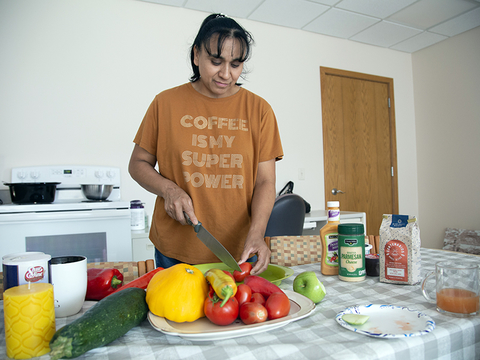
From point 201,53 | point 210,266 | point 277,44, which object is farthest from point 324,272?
point 277,44

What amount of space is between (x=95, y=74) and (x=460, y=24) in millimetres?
3309

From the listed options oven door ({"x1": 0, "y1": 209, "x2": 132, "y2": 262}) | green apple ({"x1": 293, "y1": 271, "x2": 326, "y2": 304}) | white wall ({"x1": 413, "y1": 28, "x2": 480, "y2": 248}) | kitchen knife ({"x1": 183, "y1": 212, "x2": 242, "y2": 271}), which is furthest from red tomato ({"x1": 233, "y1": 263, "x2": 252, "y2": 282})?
white wall ({"x1": 413, "y1": 28, "x2": 480, "y2": 248})

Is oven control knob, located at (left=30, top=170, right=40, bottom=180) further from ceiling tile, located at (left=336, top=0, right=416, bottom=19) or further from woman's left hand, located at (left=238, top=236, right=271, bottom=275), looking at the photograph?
ceiling tile, located at (left=336, top=0, right=416, bottom=19)

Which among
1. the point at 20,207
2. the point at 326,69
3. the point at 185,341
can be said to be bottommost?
the point at 185,341

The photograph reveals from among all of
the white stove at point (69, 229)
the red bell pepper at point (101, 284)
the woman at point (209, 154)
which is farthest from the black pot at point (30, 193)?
the red bell pepper at point (101, 284)

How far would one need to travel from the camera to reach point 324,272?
3.21ft

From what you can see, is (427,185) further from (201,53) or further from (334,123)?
(201,53)

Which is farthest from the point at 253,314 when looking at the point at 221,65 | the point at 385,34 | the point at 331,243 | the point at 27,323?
the point at 385,34

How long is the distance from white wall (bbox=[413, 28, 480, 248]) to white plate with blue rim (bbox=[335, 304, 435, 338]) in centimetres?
327

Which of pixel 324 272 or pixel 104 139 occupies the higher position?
pixel 104 139

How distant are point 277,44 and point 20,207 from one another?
2.47 metres

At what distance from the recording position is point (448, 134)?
11.6 ft

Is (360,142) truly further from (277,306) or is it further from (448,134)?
(277,306)

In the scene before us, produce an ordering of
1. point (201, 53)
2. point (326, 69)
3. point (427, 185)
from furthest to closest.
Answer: point (427, 185)
point (326, 69)
point (201, 53)
